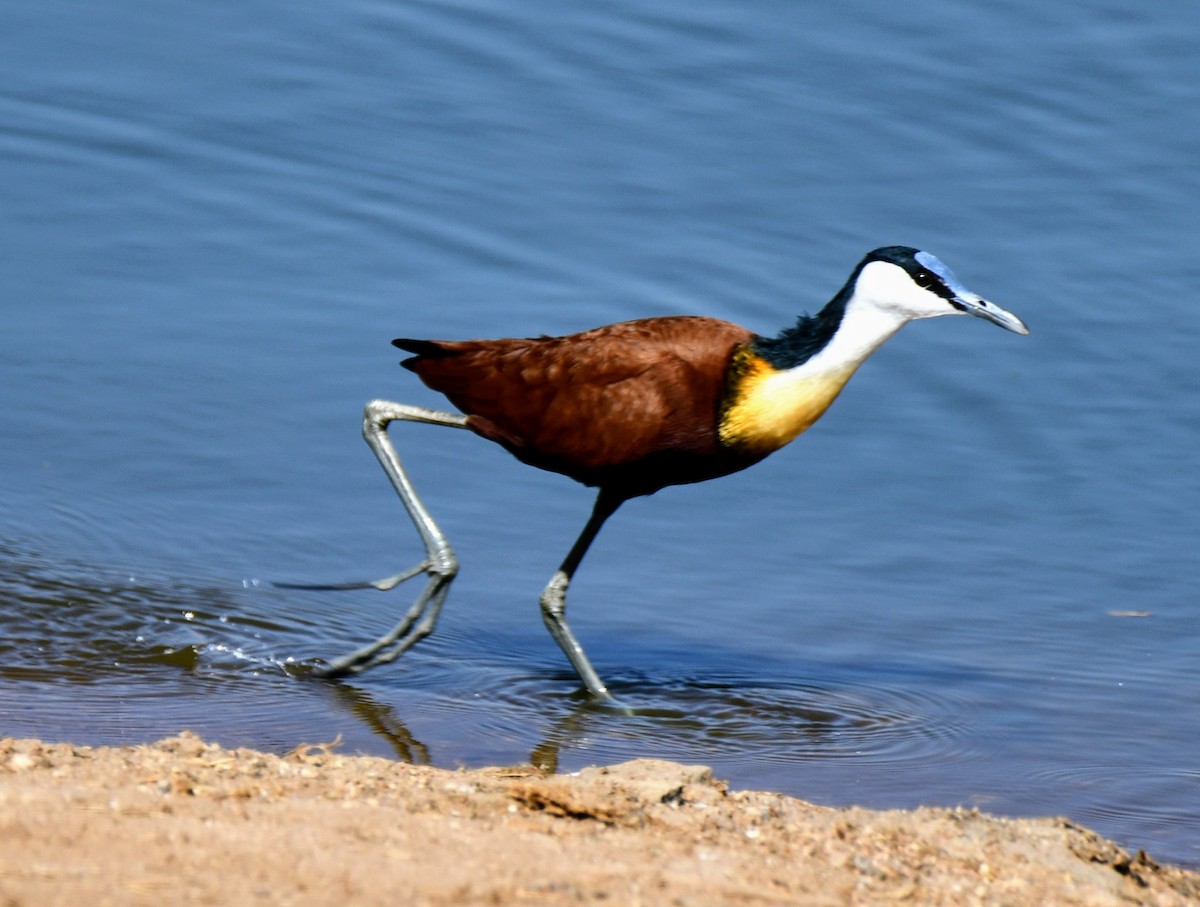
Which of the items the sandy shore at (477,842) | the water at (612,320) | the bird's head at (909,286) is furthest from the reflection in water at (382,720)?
the bird's head at (909,286)

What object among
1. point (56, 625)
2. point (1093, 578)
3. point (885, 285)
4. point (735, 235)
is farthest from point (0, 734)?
point (735, 235)

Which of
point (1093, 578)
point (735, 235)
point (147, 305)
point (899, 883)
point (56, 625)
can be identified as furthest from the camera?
point (735, 235)

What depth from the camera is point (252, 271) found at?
10750 millimetres

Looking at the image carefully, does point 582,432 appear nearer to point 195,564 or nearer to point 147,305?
point 195,564

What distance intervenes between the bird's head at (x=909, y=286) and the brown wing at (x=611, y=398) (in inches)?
17.8

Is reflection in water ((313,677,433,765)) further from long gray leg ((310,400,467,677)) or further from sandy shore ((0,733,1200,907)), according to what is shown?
sandy shore ((0,733,1200,907))

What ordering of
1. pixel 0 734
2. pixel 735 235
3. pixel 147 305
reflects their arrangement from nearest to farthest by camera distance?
pixel 0 734
pixel 147 305
pixel 735 235

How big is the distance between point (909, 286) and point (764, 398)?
0.60 m

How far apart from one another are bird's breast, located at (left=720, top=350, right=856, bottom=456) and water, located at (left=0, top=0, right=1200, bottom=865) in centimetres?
103

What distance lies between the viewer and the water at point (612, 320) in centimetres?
688

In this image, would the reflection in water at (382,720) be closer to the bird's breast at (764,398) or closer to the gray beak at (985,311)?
the bird's breast at (764,398)

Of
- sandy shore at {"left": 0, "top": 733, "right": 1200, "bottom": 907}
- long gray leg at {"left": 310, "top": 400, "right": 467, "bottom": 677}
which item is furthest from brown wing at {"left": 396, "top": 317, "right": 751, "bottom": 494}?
sandy shore at {"left": 0, "top": 733, "right": 1200, "bottom": 907}

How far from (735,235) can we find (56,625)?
16.8ft

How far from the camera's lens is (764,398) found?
6566 millimetres
